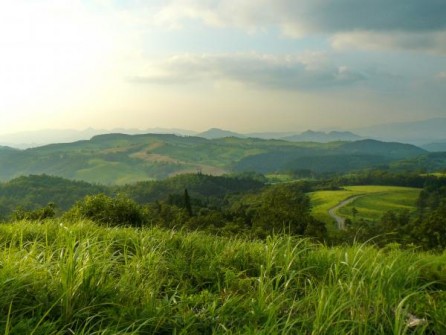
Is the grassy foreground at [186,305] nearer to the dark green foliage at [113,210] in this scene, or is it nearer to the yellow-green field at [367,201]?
the dark green foliage at [113,210]

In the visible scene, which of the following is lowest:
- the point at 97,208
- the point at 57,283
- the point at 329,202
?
the point at 329,202

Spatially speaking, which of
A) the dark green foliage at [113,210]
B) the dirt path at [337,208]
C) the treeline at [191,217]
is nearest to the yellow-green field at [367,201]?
the dirt path at [337,208]

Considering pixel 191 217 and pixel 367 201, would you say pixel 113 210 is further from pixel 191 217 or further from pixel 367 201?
pixel 367 201

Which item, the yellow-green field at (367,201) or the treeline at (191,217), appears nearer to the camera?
the treeline at (191,217)

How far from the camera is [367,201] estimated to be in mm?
174000

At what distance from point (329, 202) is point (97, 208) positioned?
500 ft

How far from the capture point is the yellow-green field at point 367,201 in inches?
5974

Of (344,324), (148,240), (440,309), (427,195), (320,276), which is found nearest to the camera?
(344,324)

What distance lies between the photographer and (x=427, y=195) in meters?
169

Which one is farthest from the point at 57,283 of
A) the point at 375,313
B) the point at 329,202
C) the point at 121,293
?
the point at 329,202

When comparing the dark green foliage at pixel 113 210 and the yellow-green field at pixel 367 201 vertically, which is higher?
the dark green foliage at pixel 113 210

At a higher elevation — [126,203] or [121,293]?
[121,293]

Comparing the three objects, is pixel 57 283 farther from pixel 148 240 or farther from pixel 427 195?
pixel 427 195

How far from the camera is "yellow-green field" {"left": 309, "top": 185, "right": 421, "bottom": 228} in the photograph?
152m
